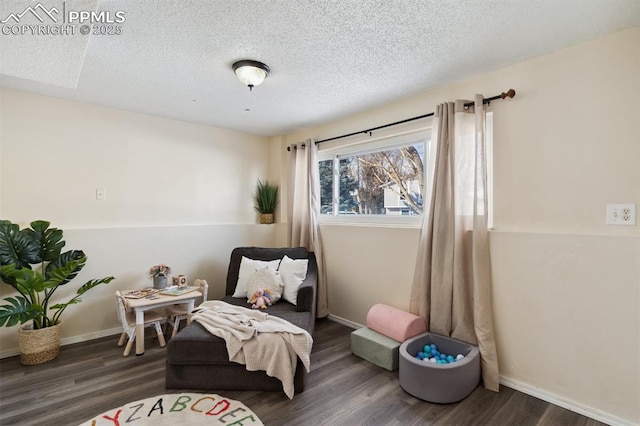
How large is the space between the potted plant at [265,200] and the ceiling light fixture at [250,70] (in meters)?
2.11

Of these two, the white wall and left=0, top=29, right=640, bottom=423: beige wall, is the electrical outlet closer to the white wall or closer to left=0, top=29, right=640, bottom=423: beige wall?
left=0, top=29, right=640, bottom=423: beige wall

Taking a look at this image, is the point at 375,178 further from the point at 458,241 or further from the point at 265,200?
the point at 265,200

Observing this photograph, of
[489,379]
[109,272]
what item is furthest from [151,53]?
[489,379]

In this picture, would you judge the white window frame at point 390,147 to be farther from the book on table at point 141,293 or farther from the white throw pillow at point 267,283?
the book on table at point 141,293

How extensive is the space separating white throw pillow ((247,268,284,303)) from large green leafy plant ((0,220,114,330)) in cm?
131

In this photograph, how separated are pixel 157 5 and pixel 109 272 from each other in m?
2.61

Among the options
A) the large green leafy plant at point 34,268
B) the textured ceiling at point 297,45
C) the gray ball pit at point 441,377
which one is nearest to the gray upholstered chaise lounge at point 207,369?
the gray ball pit at point 441,377

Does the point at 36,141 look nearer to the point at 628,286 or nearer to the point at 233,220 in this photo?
the point at 233,220

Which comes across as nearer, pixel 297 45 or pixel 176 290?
pixel 297 45

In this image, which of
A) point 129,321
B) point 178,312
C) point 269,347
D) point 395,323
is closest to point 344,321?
point 395,323

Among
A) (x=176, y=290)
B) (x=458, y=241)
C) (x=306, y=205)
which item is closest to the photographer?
(x=458, y=241)

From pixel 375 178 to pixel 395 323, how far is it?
153 cm

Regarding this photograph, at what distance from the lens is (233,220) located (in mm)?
4148

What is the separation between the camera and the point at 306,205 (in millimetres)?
3820
